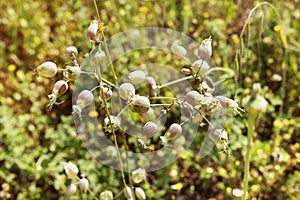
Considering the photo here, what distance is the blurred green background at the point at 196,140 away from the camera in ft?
5.13

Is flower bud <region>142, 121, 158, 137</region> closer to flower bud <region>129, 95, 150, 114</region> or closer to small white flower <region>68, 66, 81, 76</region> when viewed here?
flower bud <region>129, 95, 150, 114</region>

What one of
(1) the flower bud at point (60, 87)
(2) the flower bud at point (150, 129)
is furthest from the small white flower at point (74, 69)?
(2) the flower bud at point (150, 129)

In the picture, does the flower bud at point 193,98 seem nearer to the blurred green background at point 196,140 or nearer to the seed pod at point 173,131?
the seed pod at point 173,131

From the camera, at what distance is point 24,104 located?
77.1 inches

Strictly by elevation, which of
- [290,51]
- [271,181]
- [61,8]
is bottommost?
[271,181]

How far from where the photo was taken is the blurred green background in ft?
5.13

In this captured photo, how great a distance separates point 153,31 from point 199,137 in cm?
65

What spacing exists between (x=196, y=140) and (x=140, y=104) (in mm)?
848

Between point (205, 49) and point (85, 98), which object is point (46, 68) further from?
point (205, 49)

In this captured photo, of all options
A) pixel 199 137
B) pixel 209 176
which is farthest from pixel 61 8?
pixel 209 176

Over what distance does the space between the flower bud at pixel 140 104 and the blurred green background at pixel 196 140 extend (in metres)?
0.42

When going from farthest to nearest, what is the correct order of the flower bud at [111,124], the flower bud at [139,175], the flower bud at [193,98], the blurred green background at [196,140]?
the blurred green background at [196,140]
the flower bud at [139,175]
the flower bud at [111,124]
the flower bud at [193,98]

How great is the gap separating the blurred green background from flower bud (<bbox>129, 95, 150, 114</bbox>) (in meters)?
0.42

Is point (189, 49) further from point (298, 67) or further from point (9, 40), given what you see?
point (9, 40)
